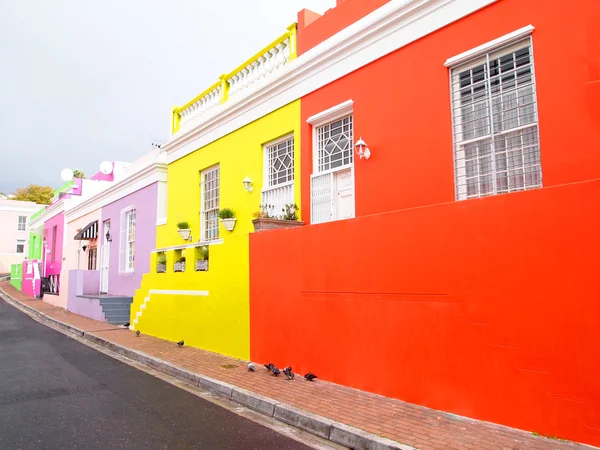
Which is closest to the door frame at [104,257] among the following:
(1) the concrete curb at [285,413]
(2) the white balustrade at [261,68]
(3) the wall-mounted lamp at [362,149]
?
(1) the concrete curb at [285,413]

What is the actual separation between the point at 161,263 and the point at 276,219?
4.60 m

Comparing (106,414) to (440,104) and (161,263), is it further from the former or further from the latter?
(161,263)

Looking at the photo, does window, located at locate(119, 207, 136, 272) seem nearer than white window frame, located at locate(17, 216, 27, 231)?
Yes

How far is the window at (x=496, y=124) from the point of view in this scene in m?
5.83

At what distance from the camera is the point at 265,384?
6.54m

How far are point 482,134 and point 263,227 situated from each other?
3.97 metres

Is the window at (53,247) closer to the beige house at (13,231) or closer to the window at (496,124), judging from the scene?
the beige house at (13,231)

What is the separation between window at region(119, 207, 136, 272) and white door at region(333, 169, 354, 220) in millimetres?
9801

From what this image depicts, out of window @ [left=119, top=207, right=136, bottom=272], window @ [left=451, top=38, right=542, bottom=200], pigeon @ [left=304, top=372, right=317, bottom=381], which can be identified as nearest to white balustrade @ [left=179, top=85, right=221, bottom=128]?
window @ [left=119, top=207, right=136, bottom=272]

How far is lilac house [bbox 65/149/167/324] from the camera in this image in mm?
14289

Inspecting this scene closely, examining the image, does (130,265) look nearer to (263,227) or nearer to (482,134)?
(263,227)

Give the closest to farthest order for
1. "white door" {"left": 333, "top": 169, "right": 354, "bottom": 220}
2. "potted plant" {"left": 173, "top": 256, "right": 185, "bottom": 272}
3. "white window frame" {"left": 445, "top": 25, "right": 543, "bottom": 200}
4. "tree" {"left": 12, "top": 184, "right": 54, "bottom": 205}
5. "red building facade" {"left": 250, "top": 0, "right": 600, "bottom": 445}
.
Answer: "red building facade" {"left": 250, "top": 0, "right": 600, "bottom": 445}, "white window frame" {"left": 445, "top": 25, "right": 543, "bottom": 200}, "white door" {"left": 333, "top": 169, "right": 354, "bottom": 220}, "potted plant" {"left": 173, "top": 256, "right": 185, "bottom": 272}, "tree" {"left": 12, "top": 184, "right": 54, "bottom": 205}

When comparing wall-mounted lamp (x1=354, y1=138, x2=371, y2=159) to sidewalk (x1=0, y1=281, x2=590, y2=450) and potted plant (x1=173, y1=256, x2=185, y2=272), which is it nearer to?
sidewalk (x1=0, y1=281, x2=590, y2=450)

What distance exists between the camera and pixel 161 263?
11578 millimetres
